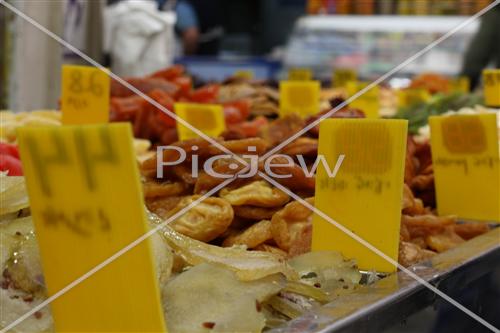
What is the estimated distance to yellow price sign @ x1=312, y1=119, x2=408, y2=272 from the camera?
1232mm

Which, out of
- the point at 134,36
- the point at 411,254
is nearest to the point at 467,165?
the point at 411,254

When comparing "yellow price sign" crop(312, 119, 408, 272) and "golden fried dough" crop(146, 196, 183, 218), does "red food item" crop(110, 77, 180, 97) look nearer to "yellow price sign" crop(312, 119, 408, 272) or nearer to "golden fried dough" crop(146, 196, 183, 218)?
"golden fried dough" crop(146, 196, 183, 218)

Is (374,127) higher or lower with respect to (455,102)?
higher

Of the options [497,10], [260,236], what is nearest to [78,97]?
[260,236]

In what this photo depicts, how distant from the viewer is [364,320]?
40.1 inches

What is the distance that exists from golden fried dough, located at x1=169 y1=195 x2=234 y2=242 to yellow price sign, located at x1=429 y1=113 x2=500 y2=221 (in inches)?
23.3

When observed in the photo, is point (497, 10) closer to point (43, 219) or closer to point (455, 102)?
point (455, 102)

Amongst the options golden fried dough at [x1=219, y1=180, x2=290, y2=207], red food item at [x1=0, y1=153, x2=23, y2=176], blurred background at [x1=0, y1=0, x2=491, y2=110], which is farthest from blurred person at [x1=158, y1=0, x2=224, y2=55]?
golden fried dough at [x1=219, y1=180, x2=290, y2=207]

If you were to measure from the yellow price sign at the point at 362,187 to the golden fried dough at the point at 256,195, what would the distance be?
151 millimetres

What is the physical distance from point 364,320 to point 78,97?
1.41m

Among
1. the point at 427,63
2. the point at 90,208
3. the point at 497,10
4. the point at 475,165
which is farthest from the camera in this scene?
the point at 427,63

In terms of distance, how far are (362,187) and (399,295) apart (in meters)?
0.22

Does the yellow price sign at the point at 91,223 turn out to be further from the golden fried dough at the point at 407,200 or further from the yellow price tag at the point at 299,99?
the yellow price tag at the point at 299,99

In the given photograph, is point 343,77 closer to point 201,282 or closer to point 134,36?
point 134,36
